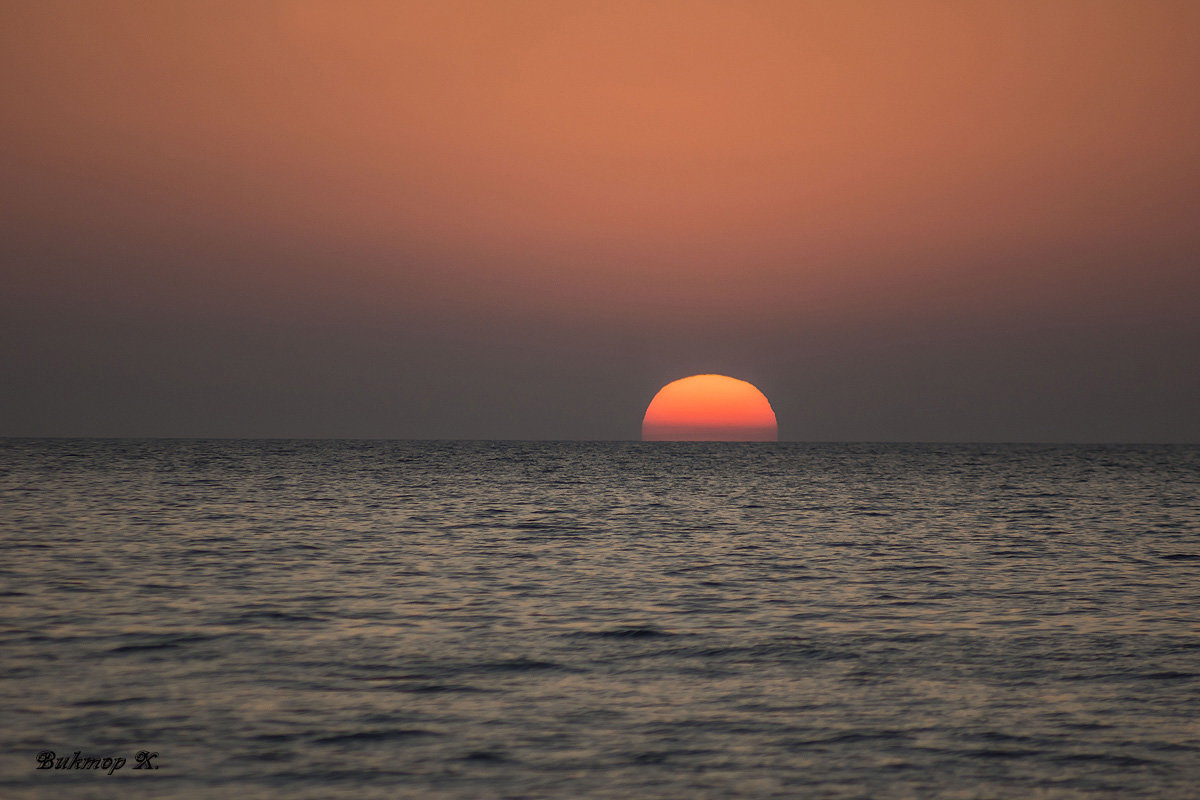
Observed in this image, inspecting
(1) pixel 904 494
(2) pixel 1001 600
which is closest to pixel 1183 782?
(2) pixel 1001 600

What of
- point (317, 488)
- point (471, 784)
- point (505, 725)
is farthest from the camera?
point (317, 488)

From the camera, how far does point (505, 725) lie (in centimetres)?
1192

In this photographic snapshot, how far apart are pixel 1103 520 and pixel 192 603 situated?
1468 inches

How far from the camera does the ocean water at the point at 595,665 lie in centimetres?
1041

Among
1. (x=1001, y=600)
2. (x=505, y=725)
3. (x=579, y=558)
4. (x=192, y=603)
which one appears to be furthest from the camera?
(x=579, y=558)

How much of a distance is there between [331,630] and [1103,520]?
120 feet

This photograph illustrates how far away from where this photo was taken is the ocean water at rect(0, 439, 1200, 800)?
10.4 metres

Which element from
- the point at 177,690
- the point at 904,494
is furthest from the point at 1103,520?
the point at 177,690

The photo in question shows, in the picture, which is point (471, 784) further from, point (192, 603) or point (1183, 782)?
point (192, 603)

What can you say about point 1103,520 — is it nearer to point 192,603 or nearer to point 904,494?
point 904,494

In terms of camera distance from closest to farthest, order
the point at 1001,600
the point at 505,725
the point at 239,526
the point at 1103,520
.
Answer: the point at 505,725 → the point at 1001,600 → the point at 239,526 → the point at 1103,520

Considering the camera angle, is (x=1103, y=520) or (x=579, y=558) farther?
(x=1103, y=520)

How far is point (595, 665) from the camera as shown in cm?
1503

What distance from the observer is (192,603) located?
64.6ft
